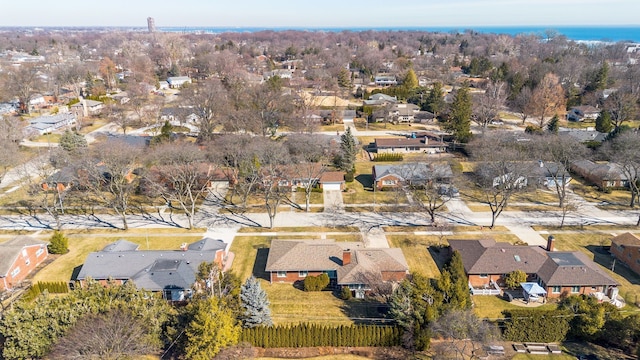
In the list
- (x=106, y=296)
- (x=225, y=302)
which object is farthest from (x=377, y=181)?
(x=106, y=296)

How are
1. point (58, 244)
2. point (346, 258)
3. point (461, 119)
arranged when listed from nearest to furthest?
point (346, 258) < point (58, 244) < point (461, 119)

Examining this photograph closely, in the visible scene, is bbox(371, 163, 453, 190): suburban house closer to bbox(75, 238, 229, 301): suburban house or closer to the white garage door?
the white garage door

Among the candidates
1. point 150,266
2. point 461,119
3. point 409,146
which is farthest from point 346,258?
point 461,119

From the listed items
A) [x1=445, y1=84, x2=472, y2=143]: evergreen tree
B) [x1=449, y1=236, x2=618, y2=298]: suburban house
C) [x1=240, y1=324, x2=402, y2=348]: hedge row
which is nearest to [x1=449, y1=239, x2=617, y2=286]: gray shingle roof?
[x1=449, y1=236, x2=618, y2=298]: suburban house

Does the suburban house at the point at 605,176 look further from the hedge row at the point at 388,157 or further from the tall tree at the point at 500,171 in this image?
the hedge row at the point at 388,157

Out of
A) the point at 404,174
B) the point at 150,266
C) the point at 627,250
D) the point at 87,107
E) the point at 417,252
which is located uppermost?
the point at 87,107

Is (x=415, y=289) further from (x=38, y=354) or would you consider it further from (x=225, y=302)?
(x=38, y=354)

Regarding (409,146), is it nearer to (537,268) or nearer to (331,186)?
(331,186)
